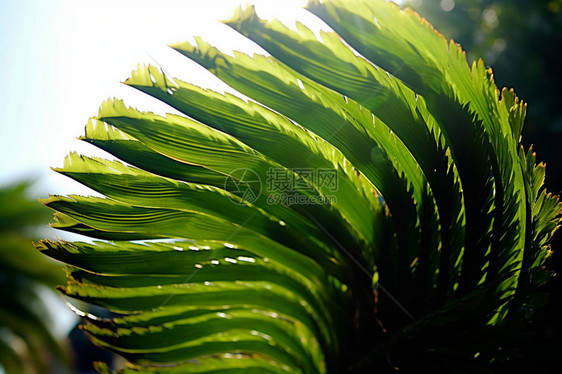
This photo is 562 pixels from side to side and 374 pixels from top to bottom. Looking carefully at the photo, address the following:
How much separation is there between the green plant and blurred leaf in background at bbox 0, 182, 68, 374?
7886 mm

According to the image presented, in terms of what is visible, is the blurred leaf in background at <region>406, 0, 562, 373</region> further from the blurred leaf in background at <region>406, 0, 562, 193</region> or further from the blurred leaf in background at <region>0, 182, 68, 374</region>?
the blurred leaf in background at <region>0, 182, 68, 374</region>

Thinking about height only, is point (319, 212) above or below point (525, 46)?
below

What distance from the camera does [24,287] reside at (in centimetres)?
931

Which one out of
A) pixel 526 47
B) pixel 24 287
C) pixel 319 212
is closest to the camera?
pixel 319 212

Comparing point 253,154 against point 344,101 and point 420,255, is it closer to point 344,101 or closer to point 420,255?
point 344,101

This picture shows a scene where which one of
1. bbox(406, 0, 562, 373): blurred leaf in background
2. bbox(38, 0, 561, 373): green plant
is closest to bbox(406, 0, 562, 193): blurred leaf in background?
bbox(406, 0, 562, 373): blurred leaf in background

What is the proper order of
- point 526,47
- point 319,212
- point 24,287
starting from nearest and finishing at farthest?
point 319,212
point 526,47
point 24,287

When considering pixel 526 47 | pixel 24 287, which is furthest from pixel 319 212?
pixel 24 287

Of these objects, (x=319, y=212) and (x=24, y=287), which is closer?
(x=319, y=212)

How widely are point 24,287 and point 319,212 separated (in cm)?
948

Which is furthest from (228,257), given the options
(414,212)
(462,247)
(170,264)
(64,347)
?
(64,347)

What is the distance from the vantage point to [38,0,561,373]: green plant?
150 cm

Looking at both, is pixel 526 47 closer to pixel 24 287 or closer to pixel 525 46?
pixel 525 46

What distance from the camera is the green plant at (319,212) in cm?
150
